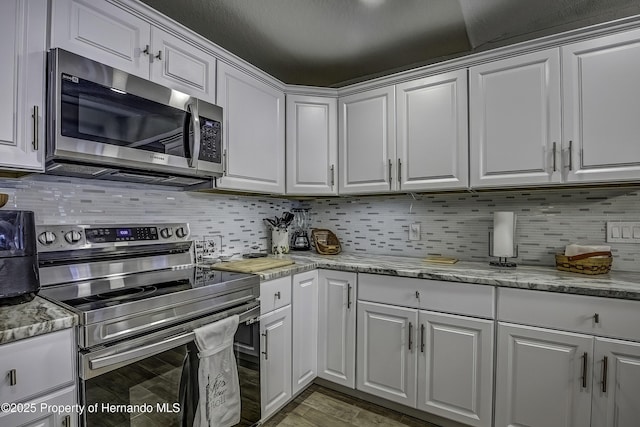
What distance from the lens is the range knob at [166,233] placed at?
71.6 inches

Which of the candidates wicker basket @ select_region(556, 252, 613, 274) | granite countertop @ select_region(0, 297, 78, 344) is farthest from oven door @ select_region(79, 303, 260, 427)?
wicker basket @ select_region(556, 252, 613, 274)

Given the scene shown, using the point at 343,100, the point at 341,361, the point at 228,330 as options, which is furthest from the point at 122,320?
the point at 343,100

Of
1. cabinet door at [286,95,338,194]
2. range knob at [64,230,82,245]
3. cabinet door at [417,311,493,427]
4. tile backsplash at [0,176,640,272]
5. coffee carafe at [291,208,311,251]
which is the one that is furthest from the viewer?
coffee carafe at [291,208,311,251]

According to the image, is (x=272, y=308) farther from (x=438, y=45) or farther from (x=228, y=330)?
(x=438, y=45)

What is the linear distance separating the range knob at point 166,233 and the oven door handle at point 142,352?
2.31 feet

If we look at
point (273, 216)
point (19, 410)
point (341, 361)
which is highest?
point (273, 216)

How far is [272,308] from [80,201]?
1.08 meters

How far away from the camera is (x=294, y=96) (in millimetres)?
2381

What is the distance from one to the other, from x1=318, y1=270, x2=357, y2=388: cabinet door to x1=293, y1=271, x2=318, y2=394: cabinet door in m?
0.04

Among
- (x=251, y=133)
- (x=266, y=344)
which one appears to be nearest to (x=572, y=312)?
(x=266, y=344)

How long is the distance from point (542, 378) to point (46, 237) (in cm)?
230

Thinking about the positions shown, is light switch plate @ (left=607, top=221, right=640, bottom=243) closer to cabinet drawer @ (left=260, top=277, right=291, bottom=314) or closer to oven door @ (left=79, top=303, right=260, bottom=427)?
cabinet drawer @ (left=260, top=277, right=291, bottom=314)

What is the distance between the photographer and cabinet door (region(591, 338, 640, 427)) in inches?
54.4

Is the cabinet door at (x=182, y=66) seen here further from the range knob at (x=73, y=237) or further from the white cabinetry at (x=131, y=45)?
the range knob at (x=73, y=237)
